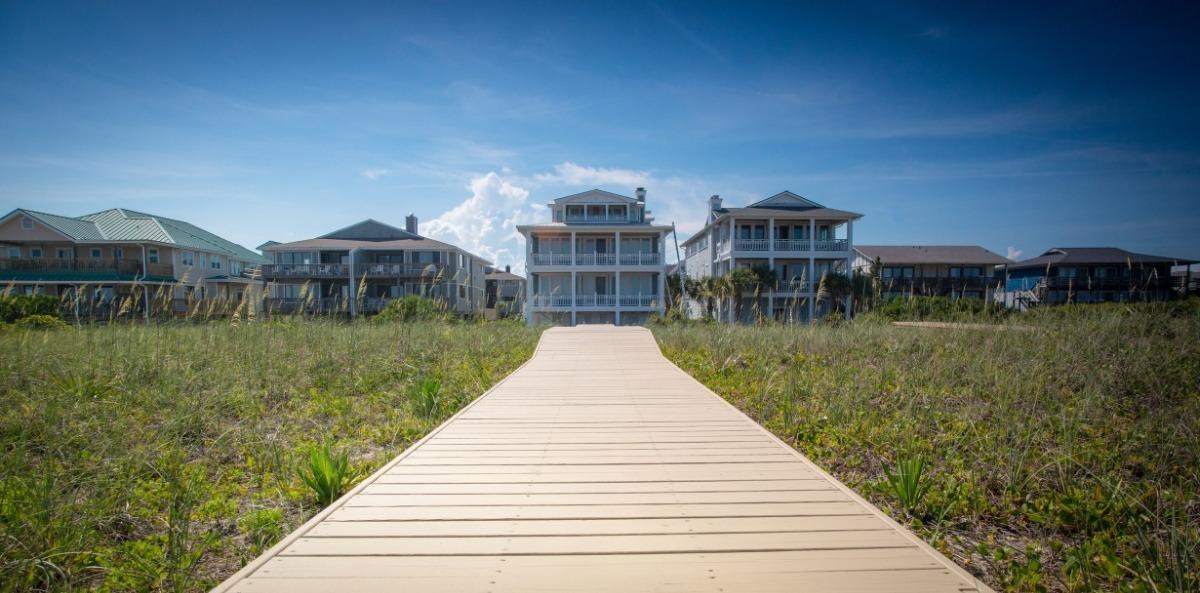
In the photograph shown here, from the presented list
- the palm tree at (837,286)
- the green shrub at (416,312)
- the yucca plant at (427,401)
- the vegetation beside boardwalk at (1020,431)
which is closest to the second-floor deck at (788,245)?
the palm tree at (837,286)

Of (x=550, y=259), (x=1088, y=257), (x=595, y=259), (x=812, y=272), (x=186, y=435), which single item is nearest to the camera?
(x=186, y=435)

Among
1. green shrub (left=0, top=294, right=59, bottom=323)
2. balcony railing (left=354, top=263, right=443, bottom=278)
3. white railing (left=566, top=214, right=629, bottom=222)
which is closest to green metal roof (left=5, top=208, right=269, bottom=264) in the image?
balcony railing (left=354, top=263, right=443, bottom=278)

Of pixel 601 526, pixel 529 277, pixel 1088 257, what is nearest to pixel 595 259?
pixel 529 277

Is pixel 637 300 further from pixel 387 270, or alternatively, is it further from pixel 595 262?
pixel 387 270

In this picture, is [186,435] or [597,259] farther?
[597,259]

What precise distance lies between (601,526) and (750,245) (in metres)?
32.4

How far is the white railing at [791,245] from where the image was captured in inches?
1304

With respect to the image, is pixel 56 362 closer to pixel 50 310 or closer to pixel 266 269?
pixel 50 310

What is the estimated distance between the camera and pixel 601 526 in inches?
124

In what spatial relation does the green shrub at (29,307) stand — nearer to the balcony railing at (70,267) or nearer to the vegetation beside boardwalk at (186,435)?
the vegetation beside boardwalk at (186,435)

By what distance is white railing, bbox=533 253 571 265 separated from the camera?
29984 mm

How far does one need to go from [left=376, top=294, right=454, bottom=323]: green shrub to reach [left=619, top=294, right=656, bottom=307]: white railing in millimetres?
13458

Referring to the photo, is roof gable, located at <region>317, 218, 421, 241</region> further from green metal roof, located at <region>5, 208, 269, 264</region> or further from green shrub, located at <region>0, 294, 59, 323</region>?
green shrub, located at <region>0, 294, 59, 323</region>

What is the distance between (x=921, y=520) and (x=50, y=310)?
29.7 m
